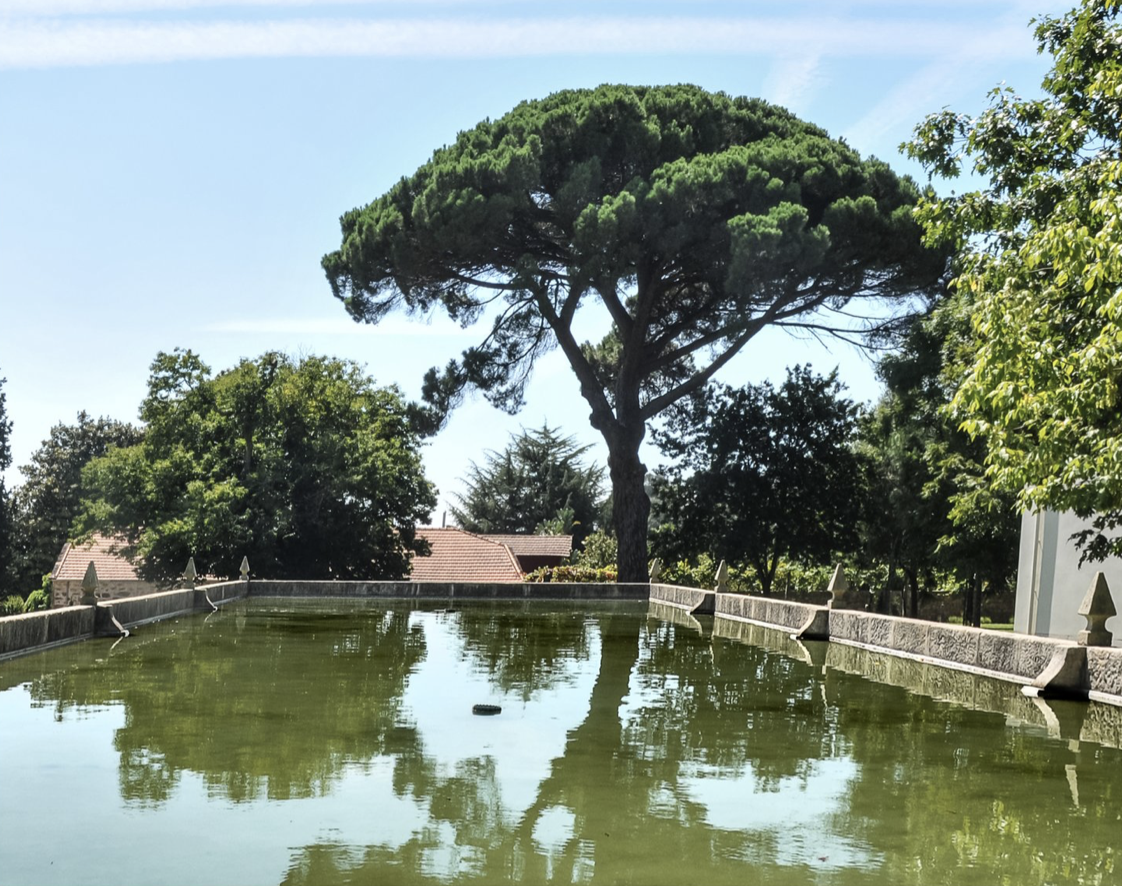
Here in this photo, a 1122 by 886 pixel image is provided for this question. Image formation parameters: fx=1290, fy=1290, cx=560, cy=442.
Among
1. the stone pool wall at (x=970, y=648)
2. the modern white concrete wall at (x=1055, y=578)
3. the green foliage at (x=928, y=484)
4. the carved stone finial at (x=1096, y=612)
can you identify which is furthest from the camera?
the green foliage at (x=928, y=484)

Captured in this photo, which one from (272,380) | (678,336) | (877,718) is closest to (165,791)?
(877,718)

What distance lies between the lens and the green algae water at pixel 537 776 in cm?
537

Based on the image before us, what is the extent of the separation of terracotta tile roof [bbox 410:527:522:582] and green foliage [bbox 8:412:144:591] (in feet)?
43.7

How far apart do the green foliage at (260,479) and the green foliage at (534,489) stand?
28660mm

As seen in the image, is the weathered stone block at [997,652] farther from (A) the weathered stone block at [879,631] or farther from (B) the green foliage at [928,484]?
(B) the green foliage at [928,484]

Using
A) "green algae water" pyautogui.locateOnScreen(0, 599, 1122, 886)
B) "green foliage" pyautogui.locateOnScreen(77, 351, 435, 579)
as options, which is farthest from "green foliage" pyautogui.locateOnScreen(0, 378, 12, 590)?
"green algae water" pyautogui.locateOnScreen(0, 599, 1122, 886)

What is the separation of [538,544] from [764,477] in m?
24.8

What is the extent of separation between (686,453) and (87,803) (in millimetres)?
28861

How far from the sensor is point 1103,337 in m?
10.5

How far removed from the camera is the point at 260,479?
110ft

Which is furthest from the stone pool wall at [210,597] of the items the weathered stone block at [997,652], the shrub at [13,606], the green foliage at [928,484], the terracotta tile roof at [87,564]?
the terracotta tile roof at [87,564]

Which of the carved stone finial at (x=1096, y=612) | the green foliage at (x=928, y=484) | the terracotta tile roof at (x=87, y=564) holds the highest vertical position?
the green foliage at (x=928, y=484)

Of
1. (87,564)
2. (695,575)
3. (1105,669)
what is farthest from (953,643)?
(87,564)

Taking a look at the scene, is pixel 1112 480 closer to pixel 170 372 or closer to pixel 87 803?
pixel 87 803
